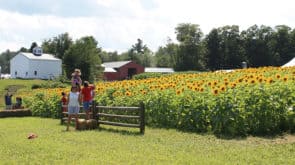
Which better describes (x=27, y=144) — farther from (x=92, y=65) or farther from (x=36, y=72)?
(x=36, y=72)

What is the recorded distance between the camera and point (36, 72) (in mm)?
85688

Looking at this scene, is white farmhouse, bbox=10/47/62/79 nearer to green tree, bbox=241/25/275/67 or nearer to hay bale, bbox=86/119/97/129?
green tree, bbox=241/25/275/67

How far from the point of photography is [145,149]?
34.6 ft

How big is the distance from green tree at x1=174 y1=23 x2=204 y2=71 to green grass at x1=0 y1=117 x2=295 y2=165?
82746 millimetres

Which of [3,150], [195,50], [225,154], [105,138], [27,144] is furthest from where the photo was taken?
[195,50]

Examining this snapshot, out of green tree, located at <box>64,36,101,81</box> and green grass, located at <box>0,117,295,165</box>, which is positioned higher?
green tree, located at <box>64,36,101,81</box>

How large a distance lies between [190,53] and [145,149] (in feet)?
287

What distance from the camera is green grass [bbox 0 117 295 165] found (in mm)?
9102

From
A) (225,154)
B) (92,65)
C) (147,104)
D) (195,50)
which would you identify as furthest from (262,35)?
(225,154)

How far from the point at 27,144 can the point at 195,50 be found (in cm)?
8653

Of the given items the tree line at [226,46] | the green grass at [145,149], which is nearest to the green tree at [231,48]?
the tree line at [226,46]

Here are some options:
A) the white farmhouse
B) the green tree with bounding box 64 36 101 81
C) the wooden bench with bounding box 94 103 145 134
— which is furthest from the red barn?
the wooden bench with bounding box 94 103 145 134

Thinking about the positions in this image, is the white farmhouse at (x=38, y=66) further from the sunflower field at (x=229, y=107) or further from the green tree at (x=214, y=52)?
the sunflower field at (x=229, y=107)

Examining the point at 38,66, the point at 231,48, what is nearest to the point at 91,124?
the point at 38,66
